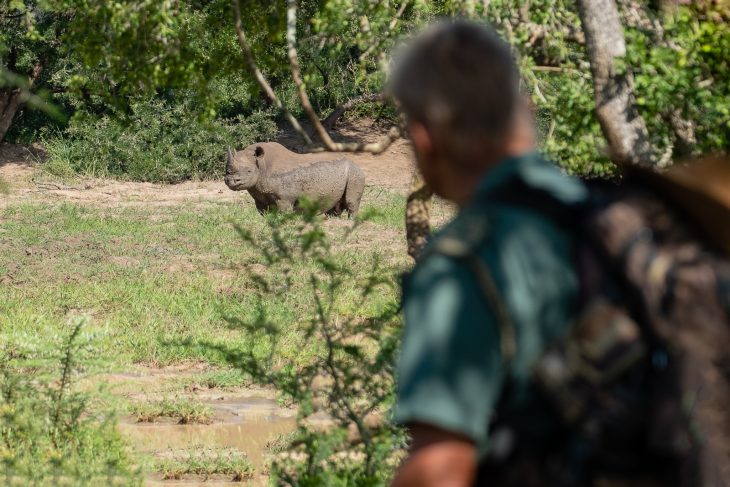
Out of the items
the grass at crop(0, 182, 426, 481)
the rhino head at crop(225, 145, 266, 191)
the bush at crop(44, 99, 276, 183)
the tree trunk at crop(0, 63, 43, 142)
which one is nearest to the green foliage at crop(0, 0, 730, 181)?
the grass at crop(0, 182, 426, 481)

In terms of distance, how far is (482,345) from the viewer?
5.21ft

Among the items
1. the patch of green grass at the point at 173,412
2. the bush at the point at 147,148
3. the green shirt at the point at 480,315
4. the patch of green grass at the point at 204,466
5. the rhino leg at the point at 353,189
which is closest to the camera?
the green shirt at the point at 480,315

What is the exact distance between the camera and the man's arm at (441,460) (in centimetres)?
161

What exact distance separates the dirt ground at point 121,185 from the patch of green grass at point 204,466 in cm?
1282

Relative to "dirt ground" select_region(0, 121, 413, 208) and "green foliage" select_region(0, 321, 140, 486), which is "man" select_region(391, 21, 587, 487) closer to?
"green foliage" select_region(0, 321, 140, 486)

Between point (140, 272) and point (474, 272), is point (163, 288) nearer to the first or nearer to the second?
point (140, 272)

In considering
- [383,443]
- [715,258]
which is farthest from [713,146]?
[715,258]

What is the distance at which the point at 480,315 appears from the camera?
159 cm

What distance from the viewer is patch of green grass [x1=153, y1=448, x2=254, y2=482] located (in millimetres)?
5965

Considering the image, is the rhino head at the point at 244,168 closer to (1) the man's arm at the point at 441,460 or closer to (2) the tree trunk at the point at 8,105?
(2) the tree trunk at the point at 8,105

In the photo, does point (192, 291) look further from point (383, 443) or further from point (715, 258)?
point (715, 258)

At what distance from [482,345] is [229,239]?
13400 mm

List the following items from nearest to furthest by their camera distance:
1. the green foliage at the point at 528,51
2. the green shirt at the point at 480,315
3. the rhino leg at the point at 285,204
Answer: the green shirt at the point at 480,315 → the green foliage at the point at 528,51 → the rhino leg at the point at 285,204

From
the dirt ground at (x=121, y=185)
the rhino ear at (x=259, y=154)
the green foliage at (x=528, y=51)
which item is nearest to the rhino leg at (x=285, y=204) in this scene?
the rhino ear at (x=259, y=154)
